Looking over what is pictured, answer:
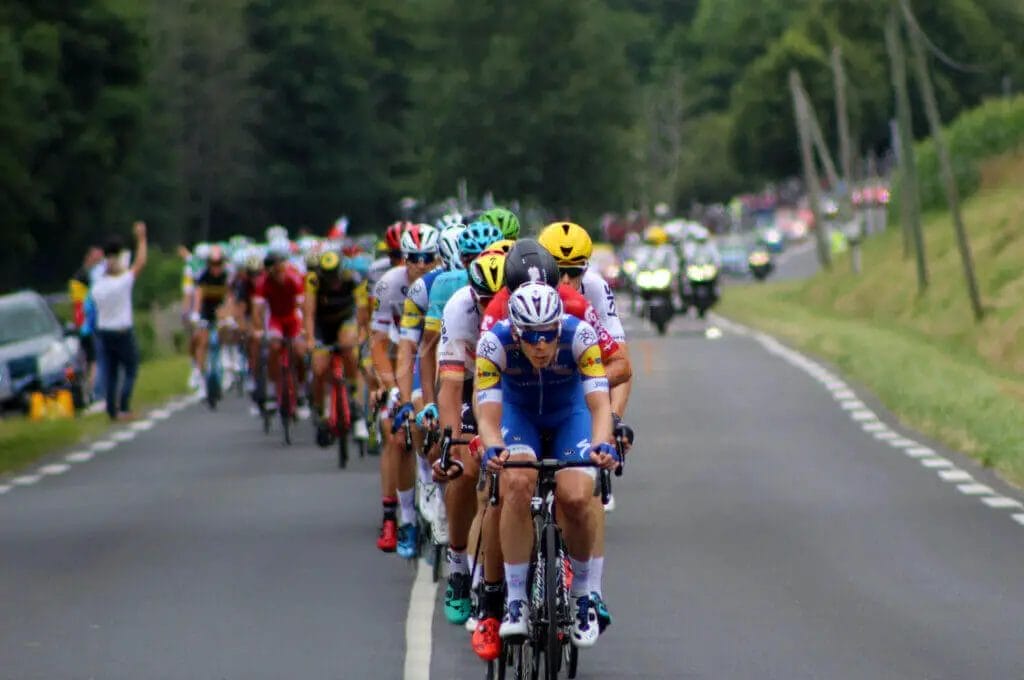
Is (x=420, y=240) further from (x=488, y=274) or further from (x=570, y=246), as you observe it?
(x=488, y=274)

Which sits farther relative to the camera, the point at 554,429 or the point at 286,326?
the point at 286,326

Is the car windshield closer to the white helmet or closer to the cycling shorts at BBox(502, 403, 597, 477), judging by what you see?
the cycling shorts at BBox(502, 403, 597, 477)

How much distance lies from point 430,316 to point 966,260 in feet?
90.4

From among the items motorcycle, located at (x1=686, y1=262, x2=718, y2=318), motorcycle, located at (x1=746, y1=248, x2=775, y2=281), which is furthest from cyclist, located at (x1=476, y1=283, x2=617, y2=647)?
motorcycle, located at (x1=746, y1=248, x2=775, y2=281)

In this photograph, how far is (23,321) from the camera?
31.2m

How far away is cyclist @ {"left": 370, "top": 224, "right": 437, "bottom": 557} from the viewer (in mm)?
14156

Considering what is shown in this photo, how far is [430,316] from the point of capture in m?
12.9

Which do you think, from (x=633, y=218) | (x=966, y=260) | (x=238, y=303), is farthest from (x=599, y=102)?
(x=238, y=303)

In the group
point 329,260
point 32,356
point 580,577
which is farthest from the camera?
point 32,356

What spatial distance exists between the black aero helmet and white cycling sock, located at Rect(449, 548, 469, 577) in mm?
1823

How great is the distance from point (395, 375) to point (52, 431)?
11472 mm

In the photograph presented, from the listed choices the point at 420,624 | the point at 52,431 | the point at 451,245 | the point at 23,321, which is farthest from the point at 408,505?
the point at 23,321

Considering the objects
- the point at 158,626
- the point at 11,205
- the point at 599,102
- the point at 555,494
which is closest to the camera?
the point at 555,494

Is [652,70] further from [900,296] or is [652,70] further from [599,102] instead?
[900,296]
